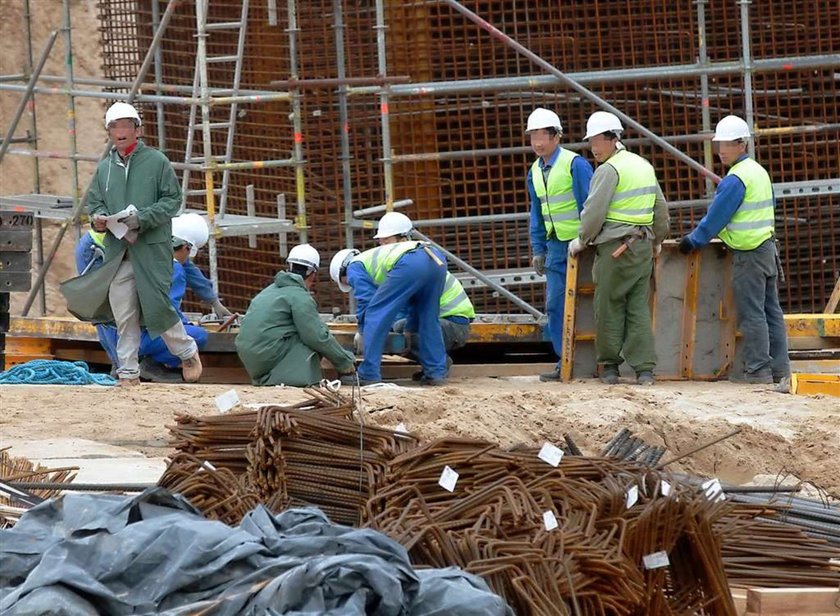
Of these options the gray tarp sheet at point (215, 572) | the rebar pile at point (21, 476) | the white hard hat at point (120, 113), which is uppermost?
the white hard hat at point (120, 113)

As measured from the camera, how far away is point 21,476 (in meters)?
7.80

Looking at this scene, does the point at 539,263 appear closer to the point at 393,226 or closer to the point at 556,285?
the point at 556,285

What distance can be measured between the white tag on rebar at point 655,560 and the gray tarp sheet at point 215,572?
1.10 meters

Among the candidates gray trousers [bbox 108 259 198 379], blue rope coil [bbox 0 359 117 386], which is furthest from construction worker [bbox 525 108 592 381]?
blue rope coil [bbox 0 359 117 386]

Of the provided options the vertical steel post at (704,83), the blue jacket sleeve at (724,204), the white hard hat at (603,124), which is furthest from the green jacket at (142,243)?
the vertical steel post at (704,83)

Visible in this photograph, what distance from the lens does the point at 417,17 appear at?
602 inches

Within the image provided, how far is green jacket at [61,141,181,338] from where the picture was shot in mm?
11711

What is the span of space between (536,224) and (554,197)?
33 cm

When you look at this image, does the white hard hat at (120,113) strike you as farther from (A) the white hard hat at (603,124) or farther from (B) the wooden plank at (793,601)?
(B) the wooden plank at (793,601)

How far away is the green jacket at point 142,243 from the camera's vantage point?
11711 mm

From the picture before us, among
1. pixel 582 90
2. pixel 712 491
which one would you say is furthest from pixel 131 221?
pixel 712 491

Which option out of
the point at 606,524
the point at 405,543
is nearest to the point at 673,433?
the point at 606,524

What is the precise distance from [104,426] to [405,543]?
15.8ft

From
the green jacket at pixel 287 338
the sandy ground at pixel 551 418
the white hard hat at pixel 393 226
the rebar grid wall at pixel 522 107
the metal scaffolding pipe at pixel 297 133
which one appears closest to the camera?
the sandy ground at pixel 551 418
